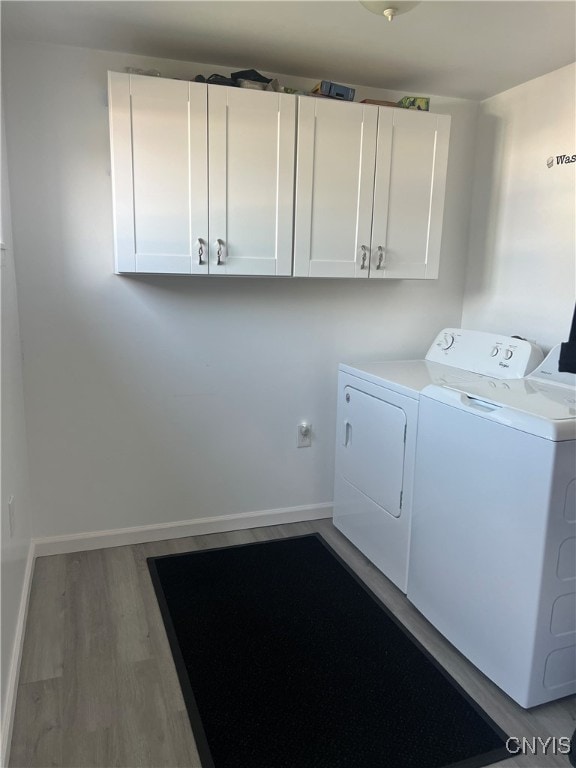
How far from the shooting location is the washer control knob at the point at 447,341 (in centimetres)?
283

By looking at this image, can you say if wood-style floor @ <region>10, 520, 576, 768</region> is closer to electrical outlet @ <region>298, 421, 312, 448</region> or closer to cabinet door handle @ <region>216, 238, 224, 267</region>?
electrical outlet @ <region>298, 421, 312, 448</region>

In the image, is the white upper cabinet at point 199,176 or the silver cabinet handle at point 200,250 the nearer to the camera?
the white upper cabinet at point 199,176

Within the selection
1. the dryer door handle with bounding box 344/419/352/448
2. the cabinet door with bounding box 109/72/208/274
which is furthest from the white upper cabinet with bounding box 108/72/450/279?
the dryer door handle with bounding box 344/419/352/448

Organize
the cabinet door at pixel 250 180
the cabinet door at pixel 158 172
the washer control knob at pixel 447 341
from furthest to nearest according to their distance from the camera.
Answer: the washer control knob at pixel 447 341, the cabinet door at pixel 250 180, the cabinet door at pixel 158 172

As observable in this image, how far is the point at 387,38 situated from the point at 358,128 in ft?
1.23

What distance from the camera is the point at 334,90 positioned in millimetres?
2383

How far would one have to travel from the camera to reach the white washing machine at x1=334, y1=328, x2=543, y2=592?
7.38 ft

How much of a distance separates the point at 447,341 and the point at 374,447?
79 centimetres

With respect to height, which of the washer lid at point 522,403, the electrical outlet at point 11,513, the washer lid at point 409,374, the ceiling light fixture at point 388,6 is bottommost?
the electrical outlet at point 11,513

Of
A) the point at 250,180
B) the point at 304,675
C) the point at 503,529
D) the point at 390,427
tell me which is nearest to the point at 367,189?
the point at 250,180

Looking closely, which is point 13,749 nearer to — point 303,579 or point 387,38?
point 303,579

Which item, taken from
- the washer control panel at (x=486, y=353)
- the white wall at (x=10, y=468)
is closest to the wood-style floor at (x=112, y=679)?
the white wall at (x=10, y=468)

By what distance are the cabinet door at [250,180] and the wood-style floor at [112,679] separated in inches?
56.6

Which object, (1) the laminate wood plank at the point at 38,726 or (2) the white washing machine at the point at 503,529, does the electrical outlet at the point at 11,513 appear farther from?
(2) the white washing machine at the point at 503,529
